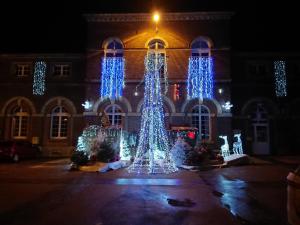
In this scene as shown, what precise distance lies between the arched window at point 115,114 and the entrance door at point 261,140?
34.6 feet

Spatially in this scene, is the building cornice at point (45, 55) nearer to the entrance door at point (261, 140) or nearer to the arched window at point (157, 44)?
the arched window at point (157, 44)

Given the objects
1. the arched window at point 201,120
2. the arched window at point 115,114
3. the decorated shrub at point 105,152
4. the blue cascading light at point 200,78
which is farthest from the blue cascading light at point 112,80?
the decorated shrub at point 105,152

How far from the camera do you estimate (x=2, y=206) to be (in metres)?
7.82

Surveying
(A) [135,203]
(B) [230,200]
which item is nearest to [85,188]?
(A) [135,203]

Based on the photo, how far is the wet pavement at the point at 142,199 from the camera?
675 centimetres

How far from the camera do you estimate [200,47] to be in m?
23.4

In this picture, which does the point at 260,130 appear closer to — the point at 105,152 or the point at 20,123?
the point at 105,152

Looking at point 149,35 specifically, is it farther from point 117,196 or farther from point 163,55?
point 117,196

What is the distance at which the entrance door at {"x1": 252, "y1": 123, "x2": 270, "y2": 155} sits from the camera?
78.6ft

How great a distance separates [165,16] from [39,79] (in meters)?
11.3

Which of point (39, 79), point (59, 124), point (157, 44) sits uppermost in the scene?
point (157, 44)

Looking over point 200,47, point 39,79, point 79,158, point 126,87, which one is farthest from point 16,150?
point 200,47

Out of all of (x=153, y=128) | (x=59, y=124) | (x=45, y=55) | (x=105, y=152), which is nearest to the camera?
(x=153, y=128)

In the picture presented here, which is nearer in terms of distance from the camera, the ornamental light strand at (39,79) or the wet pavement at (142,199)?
the wet pavement at (142,199)
